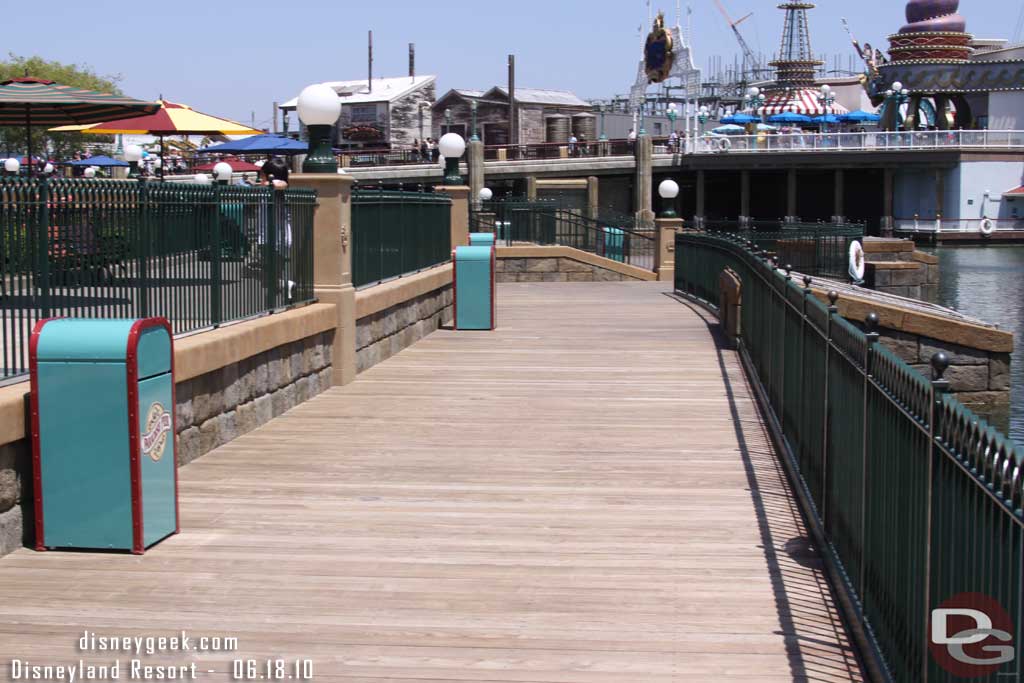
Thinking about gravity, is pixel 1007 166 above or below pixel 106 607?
above

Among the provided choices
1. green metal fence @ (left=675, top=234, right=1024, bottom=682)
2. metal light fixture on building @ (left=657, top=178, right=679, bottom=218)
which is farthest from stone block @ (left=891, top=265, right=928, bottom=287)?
green metal fence @ (left=675, top=234, right=1024, bottom=682)

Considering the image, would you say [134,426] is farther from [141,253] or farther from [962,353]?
[962,353]

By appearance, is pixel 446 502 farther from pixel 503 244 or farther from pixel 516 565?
pixel 503 244

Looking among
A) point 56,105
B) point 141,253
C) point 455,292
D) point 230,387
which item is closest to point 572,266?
point 455,292

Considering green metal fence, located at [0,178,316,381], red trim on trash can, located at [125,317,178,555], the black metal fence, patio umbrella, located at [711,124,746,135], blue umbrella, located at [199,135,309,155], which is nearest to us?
red trim on trash can, located at [125,317,178,555]

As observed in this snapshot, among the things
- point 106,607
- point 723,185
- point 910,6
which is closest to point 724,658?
point 106,607

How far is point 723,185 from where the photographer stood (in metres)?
82.1

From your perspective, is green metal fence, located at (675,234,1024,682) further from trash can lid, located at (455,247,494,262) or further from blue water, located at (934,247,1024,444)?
blue water, located at (934,247,1024,444)

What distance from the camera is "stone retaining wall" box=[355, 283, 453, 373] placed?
14359 millimetres

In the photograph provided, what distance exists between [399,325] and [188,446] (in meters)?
7.07

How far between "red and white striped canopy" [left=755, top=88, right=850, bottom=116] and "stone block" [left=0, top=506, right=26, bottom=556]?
91.5m

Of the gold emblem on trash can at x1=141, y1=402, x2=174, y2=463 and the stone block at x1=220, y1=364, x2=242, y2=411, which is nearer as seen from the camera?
the gold emblem on trash can at x1=141, y1=402, x2=174, y2=463

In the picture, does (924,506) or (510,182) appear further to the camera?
(510,182)

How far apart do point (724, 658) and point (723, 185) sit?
3096 inches
